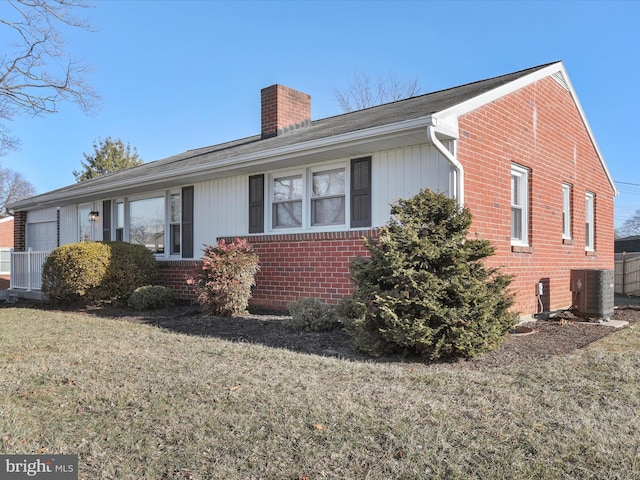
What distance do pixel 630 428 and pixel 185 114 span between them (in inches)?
703

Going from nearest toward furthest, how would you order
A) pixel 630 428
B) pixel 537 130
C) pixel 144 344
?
pixel 630 428 < pixel 144 344 < pixel 537 130

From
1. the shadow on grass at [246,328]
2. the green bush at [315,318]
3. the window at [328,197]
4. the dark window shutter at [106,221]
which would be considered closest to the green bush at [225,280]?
the shadow on grass at [246,328]

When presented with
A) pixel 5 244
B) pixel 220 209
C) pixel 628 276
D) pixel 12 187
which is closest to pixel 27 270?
pixel 220 209

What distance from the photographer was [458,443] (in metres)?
3.00

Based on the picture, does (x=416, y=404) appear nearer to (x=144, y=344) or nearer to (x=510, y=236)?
(x=144, y=344)

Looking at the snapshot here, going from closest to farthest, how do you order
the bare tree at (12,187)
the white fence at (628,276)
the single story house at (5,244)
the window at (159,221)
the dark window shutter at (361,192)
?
1. the dark window shutter at (361,192)
2. the window at (159,221)
3. the white fence at (628,276)
4. the single story house at (5,244)
5. the bare tree at (12,187)

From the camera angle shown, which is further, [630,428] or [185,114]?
[185,114]

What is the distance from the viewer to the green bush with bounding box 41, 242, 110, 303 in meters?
10.1

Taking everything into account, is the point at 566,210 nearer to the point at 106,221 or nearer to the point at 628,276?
the point at 628,276

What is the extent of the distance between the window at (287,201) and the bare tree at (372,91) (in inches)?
745

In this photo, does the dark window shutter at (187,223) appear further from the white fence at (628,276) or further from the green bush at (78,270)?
the white fence at (628,276)

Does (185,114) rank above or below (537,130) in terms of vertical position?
above

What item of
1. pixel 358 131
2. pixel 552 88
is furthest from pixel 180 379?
pixel 552 88

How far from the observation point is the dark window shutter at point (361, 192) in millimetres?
8016
